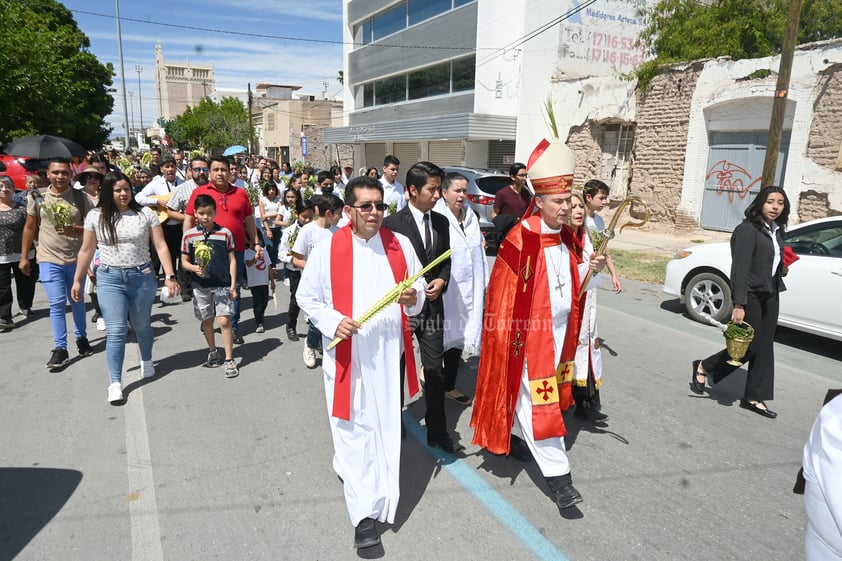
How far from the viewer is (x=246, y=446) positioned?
3963 millimetres

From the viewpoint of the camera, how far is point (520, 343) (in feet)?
10.8

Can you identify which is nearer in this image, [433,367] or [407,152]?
[433,367]

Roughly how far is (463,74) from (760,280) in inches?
830

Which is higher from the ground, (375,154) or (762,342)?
(375,154)

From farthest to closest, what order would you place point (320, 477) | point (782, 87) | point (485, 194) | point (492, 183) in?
point (492, 183), point (485, 194), point (782, 87), point (320, 477)

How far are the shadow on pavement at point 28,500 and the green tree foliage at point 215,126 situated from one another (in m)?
58.4

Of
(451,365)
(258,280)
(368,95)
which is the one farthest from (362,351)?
(368,95)

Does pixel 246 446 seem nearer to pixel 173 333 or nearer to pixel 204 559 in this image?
pixel 204 559

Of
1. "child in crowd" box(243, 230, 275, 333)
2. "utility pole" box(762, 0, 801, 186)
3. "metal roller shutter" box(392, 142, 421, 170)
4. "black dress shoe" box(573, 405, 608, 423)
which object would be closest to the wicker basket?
"black dress shoe" box(573, 405, 608, 423)

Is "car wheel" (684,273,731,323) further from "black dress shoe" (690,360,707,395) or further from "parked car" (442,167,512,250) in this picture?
"parked car" (442,167,512,250)

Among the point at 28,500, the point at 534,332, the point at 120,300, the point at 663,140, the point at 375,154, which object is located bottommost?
the point at 28,500

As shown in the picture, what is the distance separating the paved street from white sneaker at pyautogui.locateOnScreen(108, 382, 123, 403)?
121 mm

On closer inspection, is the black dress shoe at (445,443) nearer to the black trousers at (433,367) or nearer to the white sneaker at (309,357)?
the black trousers at (433,367)

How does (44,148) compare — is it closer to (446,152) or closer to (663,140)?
(663,140)
